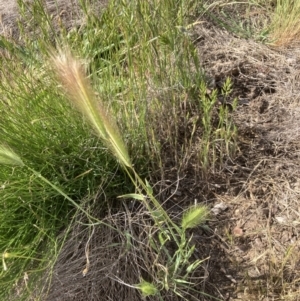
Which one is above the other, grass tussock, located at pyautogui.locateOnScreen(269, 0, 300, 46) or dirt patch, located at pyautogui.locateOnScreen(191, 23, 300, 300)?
grass tussock, located at pyautogui.locateOnScreen(269, 0, 300, 46)

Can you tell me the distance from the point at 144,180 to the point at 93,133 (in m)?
0.31

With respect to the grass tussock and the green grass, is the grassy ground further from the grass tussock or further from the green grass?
the grass tussock

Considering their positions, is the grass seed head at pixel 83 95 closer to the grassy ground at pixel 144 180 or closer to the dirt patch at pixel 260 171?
the grassy ground at pixel 144 180

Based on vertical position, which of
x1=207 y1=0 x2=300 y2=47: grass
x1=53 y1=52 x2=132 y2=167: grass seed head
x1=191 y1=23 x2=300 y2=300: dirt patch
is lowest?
x1=191 y1=23 x2=300 y2=300: dirt patch

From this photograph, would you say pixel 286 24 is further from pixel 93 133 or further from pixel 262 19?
pixel 93 133

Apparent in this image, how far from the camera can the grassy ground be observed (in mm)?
1619

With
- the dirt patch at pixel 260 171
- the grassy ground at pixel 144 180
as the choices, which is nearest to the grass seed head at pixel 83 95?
the grassy ground at pixel 144 180

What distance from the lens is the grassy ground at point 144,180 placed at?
5.31 feet

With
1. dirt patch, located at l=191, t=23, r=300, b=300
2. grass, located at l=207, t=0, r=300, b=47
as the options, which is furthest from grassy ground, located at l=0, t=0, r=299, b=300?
grass, located at l=207, t=0, r=300, b=47

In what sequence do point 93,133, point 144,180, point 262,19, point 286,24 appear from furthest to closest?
1. point 262,19
2. point 286,24
3. point 144,180
4. point 93,133

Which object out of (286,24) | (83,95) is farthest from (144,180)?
(286,24)

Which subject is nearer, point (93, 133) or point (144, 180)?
point (93, 133)

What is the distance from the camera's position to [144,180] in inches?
71.5

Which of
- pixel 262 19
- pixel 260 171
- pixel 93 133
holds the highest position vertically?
pixel 93 133
